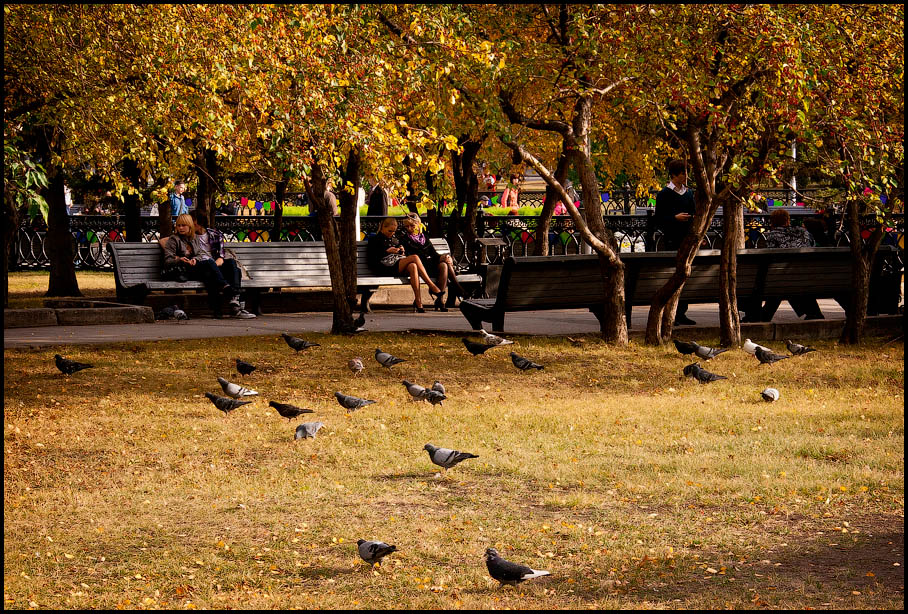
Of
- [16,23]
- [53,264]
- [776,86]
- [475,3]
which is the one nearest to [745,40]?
[776,86]

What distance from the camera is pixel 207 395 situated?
8.09 m

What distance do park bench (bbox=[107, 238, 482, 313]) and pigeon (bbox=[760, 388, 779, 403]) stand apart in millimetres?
7307

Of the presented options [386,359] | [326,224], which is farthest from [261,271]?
[386,359]

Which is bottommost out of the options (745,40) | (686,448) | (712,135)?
(686,448)

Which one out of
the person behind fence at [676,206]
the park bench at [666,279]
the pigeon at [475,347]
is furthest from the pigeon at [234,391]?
the person behind fence at [676,206]

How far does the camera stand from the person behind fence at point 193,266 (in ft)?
47.1

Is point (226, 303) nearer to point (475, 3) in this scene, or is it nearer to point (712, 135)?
point (475, 3)

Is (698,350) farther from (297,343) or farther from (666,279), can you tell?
(297,343)

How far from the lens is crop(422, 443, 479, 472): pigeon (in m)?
6.28

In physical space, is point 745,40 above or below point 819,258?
above

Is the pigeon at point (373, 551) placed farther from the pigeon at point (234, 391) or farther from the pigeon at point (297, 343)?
the pigeon at point (297, 343)

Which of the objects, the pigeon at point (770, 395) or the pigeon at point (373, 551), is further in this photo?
the pigeon at point (770, 395)

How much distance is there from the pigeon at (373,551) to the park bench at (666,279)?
269 inches

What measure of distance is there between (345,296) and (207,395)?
4028 millimetres
